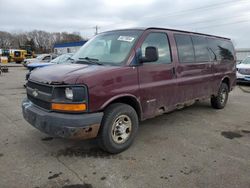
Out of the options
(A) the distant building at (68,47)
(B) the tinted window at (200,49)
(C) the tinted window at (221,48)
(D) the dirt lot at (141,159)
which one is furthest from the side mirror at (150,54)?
(A) the distant building at (68,47)

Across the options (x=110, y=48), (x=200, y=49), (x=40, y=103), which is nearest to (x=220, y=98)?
(x=200, y=49)

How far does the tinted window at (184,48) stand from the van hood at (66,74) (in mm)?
1889

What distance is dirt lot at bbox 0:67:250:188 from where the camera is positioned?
3.07m

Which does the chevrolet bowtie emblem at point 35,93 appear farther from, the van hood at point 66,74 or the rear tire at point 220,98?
the rear tire at point 220,98

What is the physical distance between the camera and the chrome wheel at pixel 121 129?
12.4 ft

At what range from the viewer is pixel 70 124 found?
326 centimetres

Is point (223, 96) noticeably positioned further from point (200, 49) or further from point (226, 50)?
point (200, 49)

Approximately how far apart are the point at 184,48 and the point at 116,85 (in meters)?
2.21

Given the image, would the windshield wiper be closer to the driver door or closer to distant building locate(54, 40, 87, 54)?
the driver door

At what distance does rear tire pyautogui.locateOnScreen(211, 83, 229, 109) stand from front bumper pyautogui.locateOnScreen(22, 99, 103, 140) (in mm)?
4429

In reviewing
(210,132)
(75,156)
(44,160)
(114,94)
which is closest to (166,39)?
(114,94)

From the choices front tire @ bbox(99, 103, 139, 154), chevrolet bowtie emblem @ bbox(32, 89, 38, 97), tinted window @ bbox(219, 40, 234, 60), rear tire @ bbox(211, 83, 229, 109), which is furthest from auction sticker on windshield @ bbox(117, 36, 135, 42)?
rear tire @ bbox(211, 83, 229, 109)

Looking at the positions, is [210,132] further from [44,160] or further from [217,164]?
[44,160]

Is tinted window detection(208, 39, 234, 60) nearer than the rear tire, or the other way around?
tinted window detection(208, 39, 234, 60)
